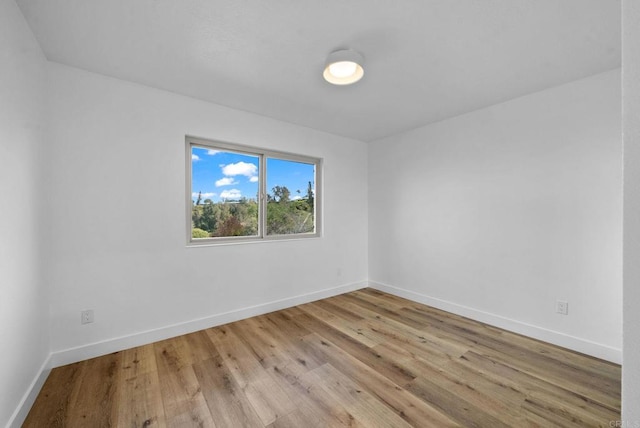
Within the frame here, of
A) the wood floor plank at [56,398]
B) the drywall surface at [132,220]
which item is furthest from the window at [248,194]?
the wood floor plank at [56,398]

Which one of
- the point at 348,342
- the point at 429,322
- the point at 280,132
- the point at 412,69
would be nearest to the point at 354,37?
the point at 412,69

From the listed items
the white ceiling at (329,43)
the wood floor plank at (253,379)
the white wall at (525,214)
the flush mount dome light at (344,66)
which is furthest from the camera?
the white wall at (525,214)

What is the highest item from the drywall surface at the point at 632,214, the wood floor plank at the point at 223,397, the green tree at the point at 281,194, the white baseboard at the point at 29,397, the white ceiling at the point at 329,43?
the white ceiling at the point at 329,43

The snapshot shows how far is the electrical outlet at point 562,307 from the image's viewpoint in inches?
92.7

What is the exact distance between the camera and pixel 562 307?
237 cm

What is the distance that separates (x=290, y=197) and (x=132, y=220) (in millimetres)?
1812

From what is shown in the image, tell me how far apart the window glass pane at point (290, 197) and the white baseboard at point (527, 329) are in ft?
5.90

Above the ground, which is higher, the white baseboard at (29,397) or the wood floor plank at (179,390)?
the white baseboard at (29,397)

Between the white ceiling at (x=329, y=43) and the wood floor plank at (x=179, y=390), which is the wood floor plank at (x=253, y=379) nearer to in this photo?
the wood floor plank at (x=179, y=390)

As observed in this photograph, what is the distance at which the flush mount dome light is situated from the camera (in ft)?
6.00

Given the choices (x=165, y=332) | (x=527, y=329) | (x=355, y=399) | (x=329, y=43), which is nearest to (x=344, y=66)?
(x=329, y=43)

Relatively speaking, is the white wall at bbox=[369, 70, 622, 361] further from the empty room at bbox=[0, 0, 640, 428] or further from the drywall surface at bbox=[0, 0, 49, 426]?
the drywall surface at bbox=[0, 0, 49, 426]

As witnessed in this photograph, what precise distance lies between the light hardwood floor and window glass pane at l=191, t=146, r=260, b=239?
1114 mm

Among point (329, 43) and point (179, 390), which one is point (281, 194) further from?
point (179, 390)
